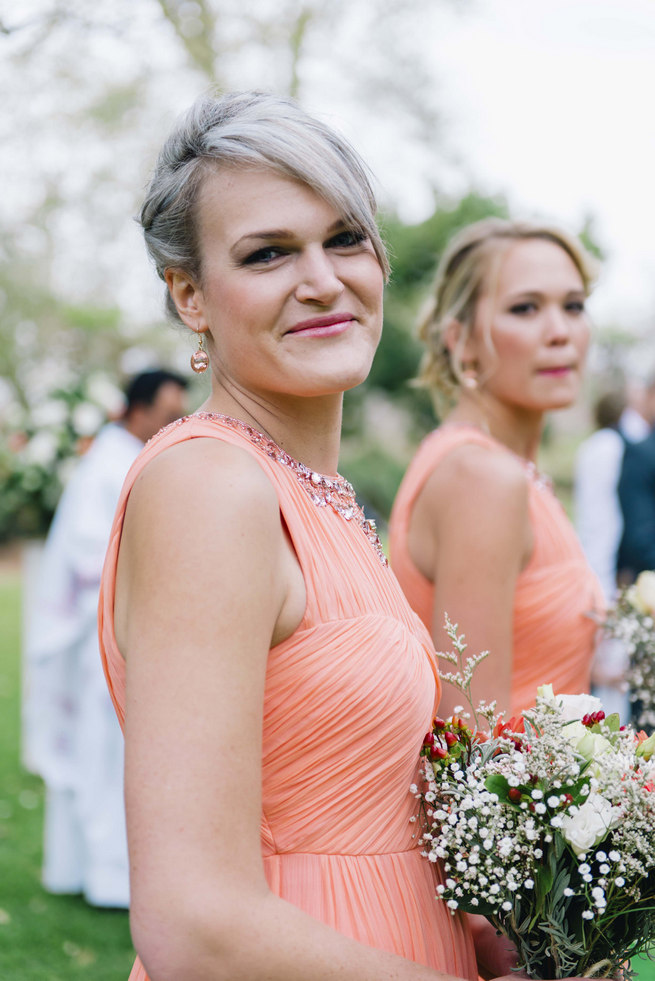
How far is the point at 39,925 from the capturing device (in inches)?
215

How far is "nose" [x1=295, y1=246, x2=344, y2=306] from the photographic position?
181 cm

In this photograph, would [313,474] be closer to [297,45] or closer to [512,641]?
[512,641]

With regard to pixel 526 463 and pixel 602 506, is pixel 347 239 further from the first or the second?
pixel 602 506

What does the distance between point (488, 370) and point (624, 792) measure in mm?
1968

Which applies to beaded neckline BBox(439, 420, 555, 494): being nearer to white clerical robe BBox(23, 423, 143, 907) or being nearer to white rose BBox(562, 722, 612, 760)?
white rose BBox(562, 722, 612, 760)

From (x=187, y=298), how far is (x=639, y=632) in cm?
180

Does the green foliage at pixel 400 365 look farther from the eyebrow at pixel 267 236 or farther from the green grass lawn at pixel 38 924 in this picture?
the eyebrow at pixel 267 236

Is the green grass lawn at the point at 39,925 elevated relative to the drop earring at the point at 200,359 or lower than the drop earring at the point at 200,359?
lower

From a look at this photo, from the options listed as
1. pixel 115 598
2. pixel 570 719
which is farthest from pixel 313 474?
pixel 570 719

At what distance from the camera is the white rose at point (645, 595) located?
3.00 m

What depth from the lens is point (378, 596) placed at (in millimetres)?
1878

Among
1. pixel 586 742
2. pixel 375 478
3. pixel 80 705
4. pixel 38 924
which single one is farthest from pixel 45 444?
pixel 375 478

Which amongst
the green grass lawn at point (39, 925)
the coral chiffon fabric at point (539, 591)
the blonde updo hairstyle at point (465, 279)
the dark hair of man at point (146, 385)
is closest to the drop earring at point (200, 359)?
the coral chiffon fabric at point (539, 591)

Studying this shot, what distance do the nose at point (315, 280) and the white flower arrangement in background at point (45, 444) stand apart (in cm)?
576
